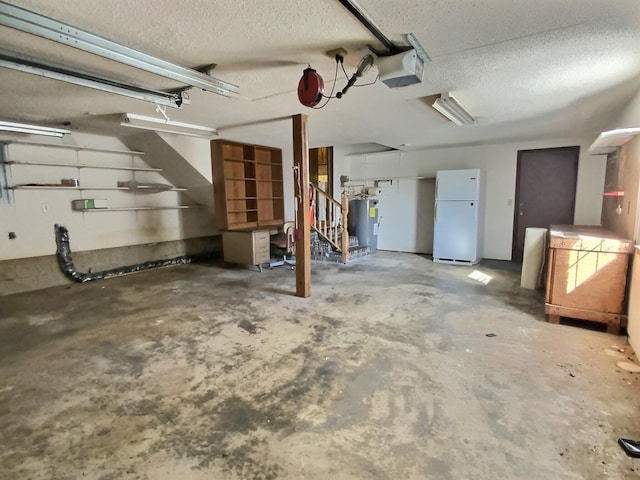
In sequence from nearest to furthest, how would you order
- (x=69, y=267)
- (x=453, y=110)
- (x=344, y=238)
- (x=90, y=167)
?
(x=453, y=110)
(x=69, y=267)
(x=90, y=167)
(x=344, y=238)

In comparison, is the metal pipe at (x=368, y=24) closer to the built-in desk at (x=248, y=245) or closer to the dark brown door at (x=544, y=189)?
the built-in desk at (x=248, y=245)

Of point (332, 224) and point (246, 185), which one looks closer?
point (246, 185)

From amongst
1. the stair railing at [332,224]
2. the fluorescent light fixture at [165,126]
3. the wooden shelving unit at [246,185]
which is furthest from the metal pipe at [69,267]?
the stair railing at [332,224]

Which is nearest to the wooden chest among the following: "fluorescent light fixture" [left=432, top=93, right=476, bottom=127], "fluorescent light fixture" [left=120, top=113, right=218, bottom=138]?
"fluorescent light fixture" [left=432, top=93, right=476, bottom=127]

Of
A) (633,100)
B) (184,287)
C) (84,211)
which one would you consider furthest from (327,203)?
(633,100)

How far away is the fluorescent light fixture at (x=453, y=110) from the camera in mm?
3443

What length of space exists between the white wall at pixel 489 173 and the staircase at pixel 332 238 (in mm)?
1224

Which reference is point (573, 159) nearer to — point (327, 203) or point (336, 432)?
point (327, 203)

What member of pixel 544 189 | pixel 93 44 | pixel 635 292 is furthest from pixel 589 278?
pixel 93 44

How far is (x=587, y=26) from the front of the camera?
6.68 ft

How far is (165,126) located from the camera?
4781 mm

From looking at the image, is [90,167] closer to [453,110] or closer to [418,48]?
[418,48]

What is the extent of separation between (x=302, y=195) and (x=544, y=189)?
4.65 meters

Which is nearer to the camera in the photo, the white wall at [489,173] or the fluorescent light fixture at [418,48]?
the fluorescent light fixture at [418,48]
